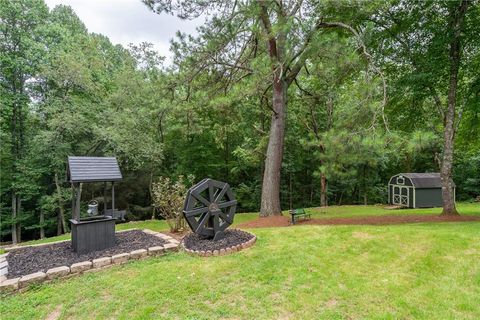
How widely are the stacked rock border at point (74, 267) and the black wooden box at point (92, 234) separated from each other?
0.73 m

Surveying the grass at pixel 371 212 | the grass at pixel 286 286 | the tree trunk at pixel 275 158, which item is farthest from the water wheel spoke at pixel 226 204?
the grass at pixel 371 212

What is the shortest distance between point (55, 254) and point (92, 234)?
689mm

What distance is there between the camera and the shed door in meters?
13.9

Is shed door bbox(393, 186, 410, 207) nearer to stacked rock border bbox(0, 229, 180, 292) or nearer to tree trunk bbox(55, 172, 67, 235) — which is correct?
stacked rock border bbox(0, 229, 180, 292)

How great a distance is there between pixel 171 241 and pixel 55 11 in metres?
17.5

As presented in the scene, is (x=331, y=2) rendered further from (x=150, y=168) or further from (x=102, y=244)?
(x=150, y=168)

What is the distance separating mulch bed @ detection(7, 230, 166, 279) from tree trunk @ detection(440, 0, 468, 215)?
870 cm

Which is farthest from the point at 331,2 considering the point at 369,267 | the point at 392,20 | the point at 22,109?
the point at 22,109

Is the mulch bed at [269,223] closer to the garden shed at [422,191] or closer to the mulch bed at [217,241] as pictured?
the mulch bed at [217,241]

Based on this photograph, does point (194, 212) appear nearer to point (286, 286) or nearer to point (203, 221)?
point (203, 221)

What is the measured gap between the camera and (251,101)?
1195 cm

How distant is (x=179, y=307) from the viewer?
10.1ft

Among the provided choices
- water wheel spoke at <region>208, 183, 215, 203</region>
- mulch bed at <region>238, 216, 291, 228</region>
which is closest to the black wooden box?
water wheel spoke at <region>208, 183, 215, 203</region>

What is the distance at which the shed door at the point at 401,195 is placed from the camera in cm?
1385
